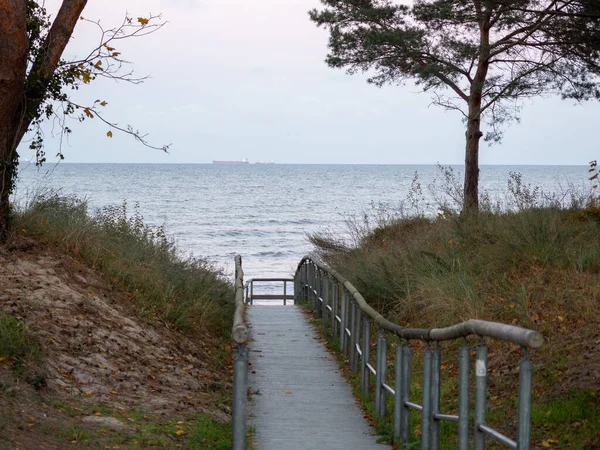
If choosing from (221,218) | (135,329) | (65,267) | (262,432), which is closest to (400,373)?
(262,432)

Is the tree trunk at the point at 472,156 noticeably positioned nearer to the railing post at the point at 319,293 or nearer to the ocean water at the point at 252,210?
the ocean water at the point at 252,210

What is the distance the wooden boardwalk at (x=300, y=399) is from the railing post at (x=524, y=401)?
10.2 feet

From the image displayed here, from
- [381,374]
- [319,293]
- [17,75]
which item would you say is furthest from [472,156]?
[381,374]

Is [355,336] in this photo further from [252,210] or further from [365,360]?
[252,210]

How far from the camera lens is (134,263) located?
12.0m

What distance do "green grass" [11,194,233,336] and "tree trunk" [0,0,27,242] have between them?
59cm

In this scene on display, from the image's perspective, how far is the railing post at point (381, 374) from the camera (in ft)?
25.3

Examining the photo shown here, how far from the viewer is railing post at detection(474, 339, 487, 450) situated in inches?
172

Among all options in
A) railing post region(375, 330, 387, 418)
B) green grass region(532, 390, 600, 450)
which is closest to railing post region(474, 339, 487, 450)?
green grass region(532, 390, 600, 450)

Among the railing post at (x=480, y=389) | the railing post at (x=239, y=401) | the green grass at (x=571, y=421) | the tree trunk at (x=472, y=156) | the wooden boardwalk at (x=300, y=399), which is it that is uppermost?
the tree trunk at (x=472, y=156)

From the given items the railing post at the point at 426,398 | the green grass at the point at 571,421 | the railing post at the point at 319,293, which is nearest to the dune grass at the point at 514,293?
the green grass at the point at 571,421

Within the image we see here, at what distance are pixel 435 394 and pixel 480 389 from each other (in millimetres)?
1326

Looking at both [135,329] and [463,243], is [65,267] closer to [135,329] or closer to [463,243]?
[135,329]

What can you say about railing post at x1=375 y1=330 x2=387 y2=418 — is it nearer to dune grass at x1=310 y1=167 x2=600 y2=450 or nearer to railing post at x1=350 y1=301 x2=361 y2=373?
dune grass at x1=310 y1=167 x2=600 y2=450
